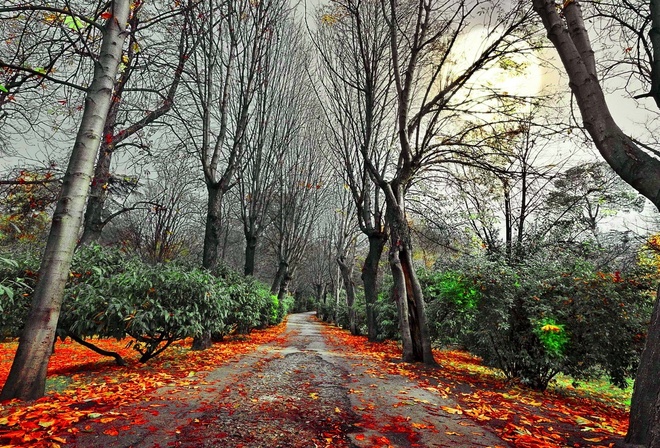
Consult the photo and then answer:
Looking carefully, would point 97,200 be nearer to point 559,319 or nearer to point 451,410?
point 451,410

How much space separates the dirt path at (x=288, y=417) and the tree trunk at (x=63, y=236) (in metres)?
1.01

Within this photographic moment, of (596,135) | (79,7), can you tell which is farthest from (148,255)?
(596,135)

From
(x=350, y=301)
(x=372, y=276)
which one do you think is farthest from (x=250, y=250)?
(x=372, y=276)

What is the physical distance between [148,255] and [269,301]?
11.7 meters

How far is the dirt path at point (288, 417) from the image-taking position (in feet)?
7.93

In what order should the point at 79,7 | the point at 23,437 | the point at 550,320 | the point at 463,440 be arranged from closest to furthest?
1. the point at 23,437
2. the point at 463,440
3. the point at 550,320
4. the point at 79,7

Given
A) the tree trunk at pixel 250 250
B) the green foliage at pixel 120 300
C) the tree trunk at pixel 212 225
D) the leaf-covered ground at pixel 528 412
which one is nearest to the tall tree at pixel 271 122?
the tree trunk at pixel 250 250

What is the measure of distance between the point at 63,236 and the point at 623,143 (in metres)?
5.33

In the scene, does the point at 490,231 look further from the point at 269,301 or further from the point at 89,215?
the point at 89,215

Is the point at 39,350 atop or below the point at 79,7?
below

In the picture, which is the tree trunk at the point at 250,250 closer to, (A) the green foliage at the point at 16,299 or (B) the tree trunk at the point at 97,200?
(B) the tree trunk at the point at 97,200

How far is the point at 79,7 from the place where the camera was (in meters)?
5.29

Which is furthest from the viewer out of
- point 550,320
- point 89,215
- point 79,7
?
point 89,215

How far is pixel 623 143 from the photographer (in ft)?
8.95
